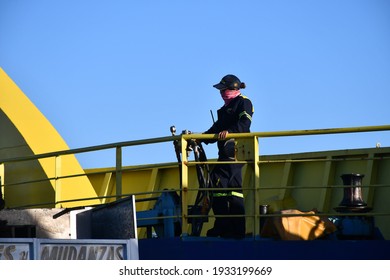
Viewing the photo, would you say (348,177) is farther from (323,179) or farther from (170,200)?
(323,179)

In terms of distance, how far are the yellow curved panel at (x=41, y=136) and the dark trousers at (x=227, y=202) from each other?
2.85m

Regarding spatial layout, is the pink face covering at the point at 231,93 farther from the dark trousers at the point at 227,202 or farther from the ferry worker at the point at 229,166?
the dark trousers at the point at 227,202

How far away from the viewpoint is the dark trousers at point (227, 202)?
11594 millimetres

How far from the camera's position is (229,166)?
1185 cm

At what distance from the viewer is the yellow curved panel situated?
14.1 m

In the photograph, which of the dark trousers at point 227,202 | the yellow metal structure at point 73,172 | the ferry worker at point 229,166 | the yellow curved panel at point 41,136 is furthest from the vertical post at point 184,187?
the yellow curved panel at point 41,136

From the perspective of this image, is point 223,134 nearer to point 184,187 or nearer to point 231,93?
point 184,187

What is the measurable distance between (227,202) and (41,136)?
154 inches

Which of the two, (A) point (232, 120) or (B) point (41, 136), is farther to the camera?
(B) point (41, 136)

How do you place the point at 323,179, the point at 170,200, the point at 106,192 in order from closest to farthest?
the point at 170,200
the point at 323,179
the point at 106,192

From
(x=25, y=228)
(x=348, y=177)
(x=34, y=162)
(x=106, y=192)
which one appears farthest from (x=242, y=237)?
(x=106, y=192)

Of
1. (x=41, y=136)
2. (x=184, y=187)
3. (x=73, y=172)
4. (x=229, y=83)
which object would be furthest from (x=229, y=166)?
(x=41, y=136)

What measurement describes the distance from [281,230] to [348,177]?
1.06 m

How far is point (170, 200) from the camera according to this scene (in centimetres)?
1183
